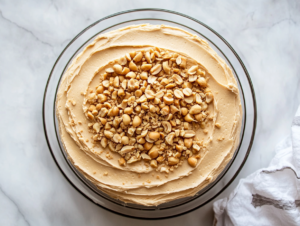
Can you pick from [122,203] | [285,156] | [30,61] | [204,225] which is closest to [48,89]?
[30,61]

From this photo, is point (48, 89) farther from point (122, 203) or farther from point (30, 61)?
point (122, 203)

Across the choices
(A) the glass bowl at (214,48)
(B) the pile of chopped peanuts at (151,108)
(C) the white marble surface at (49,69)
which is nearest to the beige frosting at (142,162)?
(B) the pile of chopped peanuts at (151,108)

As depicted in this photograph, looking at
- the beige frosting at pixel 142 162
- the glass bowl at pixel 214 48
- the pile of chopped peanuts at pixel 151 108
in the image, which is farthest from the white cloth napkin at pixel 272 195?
the pile of chopped peanuts at pixel 151 108

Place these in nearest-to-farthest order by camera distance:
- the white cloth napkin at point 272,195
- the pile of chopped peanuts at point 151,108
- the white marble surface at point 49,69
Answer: the pile of chopped peanuts at point 151,108 → the white cloth napkin at point 272,195 → the white marble surface at point 49,69

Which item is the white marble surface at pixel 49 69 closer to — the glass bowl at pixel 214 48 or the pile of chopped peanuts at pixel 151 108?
the glass bowl at pixel 214 48

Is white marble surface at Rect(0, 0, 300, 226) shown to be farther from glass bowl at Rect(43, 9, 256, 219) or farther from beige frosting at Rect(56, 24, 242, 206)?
beige frosting at Rect(56, 24, 242, 206)

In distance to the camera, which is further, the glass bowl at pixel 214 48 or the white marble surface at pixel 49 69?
the white marble surface at pixel 49 69

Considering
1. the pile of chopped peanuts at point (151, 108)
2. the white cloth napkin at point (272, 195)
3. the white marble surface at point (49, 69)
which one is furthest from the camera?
the white marble surface at point (49, 69)

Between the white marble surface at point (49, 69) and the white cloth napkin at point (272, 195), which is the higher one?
the white marble surface at point (49, 69)
